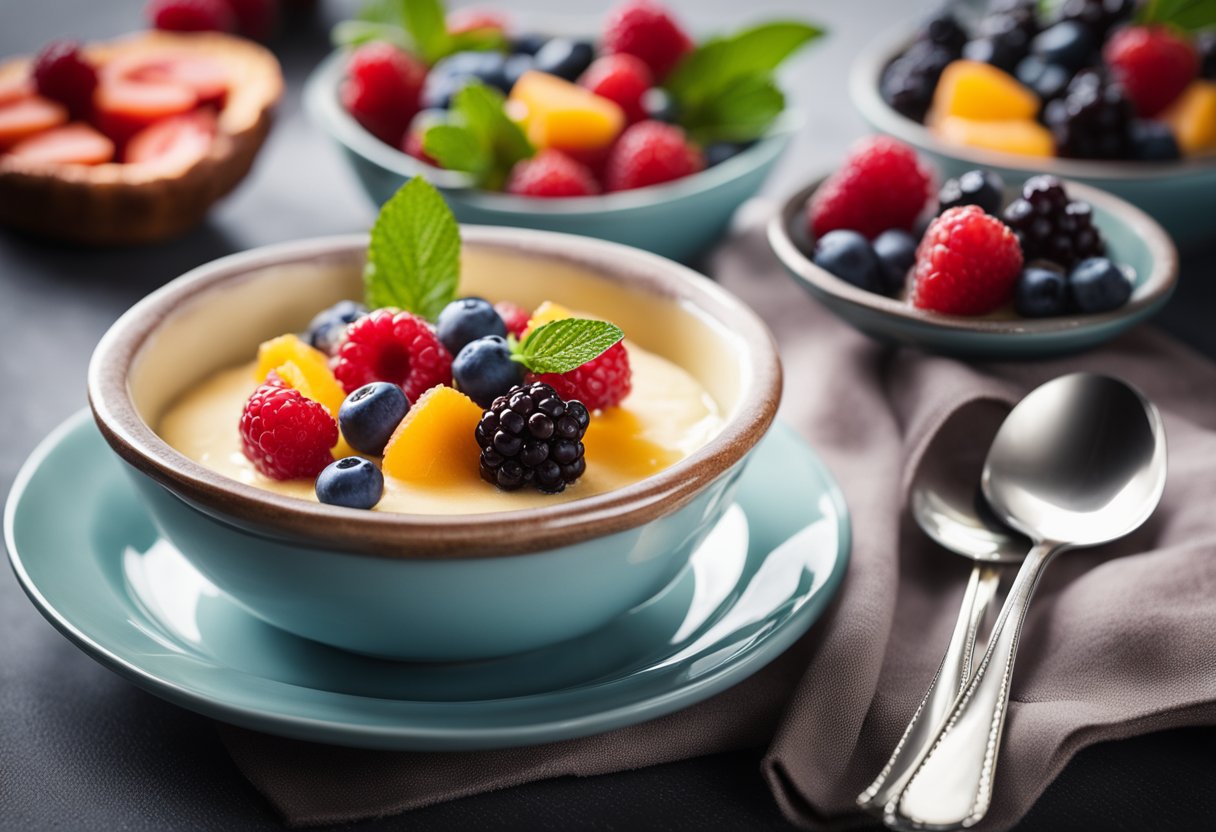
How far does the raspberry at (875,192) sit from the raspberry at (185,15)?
1.70 m

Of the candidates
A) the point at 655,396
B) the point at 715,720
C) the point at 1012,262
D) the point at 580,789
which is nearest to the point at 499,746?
the point at 580,789

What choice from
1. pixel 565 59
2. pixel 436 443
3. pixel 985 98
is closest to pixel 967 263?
pixel 985 98

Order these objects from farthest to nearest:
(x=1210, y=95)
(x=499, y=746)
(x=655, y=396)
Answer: (x=1210, y=95), (x=655, y=396), (x=499, y=746)

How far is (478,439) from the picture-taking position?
1.45 meters

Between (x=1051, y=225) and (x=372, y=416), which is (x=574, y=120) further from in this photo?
(x=372, y=416)

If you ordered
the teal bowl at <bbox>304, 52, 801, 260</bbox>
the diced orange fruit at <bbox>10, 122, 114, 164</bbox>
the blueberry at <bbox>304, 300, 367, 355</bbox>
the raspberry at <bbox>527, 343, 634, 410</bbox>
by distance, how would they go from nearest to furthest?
the raspberry at <bbox>527, 343, 634, 410</bbox>
the blueberry at <bbox>304, 300, 367, 355</bbox>
the teal bowl at <bbox>304, 52, 801, 260</bbox>
the diced orange fruit at <bbox>10, 122, 114, 164</bbox>

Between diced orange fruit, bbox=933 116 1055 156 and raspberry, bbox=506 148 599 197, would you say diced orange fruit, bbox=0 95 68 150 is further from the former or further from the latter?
diced orange fruit, bbox=933 116 1055 156

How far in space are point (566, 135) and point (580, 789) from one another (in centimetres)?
153

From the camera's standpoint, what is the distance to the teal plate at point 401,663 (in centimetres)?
126

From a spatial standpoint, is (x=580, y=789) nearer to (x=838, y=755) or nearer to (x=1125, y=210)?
(x=838, y=755)

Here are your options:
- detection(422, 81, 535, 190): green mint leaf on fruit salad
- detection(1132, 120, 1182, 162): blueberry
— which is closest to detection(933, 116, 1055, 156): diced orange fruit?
detection(1132, 120, 1182, 162): blueberry

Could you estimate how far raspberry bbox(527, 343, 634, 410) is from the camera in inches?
61.4

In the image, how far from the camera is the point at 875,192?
7.29ft

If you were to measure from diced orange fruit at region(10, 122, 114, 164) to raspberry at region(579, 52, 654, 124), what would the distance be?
1.01 meters
